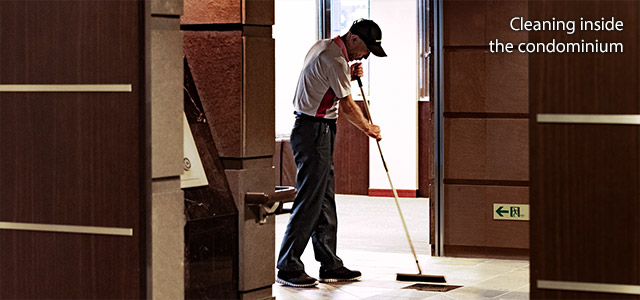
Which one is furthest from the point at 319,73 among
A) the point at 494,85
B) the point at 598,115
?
the point at 598,115

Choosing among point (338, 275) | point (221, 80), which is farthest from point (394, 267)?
point (221, 80)

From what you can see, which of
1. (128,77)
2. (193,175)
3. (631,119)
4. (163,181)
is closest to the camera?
(631,119)

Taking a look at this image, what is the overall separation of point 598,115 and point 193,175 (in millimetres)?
2296

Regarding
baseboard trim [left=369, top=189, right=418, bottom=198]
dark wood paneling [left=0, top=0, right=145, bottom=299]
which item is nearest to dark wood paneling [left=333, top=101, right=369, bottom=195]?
baseboard trim [left=369, top=189, right=418, bottom=198]

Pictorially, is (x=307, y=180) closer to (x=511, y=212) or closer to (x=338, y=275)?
(x=338, y=275)

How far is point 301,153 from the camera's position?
624 centimetres

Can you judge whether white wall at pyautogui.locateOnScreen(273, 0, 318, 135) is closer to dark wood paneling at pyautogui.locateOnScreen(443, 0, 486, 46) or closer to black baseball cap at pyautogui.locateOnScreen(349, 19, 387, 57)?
dark wood paneling at pyautogui.locateOnScreen(443, 0, 486, 46)

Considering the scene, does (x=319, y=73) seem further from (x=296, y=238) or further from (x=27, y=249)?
(x=27, y=249)

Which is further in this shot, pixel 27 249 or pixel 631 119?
pixel 27 249

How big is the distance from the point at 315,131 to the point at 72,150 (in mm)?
2429

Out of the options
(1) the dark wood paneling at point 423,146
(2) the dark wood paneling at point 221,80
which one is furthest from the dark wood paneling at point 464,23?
(1) the dark wood paneling at point 423,146

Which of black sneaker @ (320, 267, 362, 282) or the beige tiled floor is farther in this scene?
black sneaker @ (320, 267, 362, 282)

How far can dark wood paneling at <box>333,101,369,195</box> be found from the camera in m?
11.9

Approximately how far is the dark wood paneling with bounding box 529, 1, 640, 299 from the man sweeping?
9.81ft
